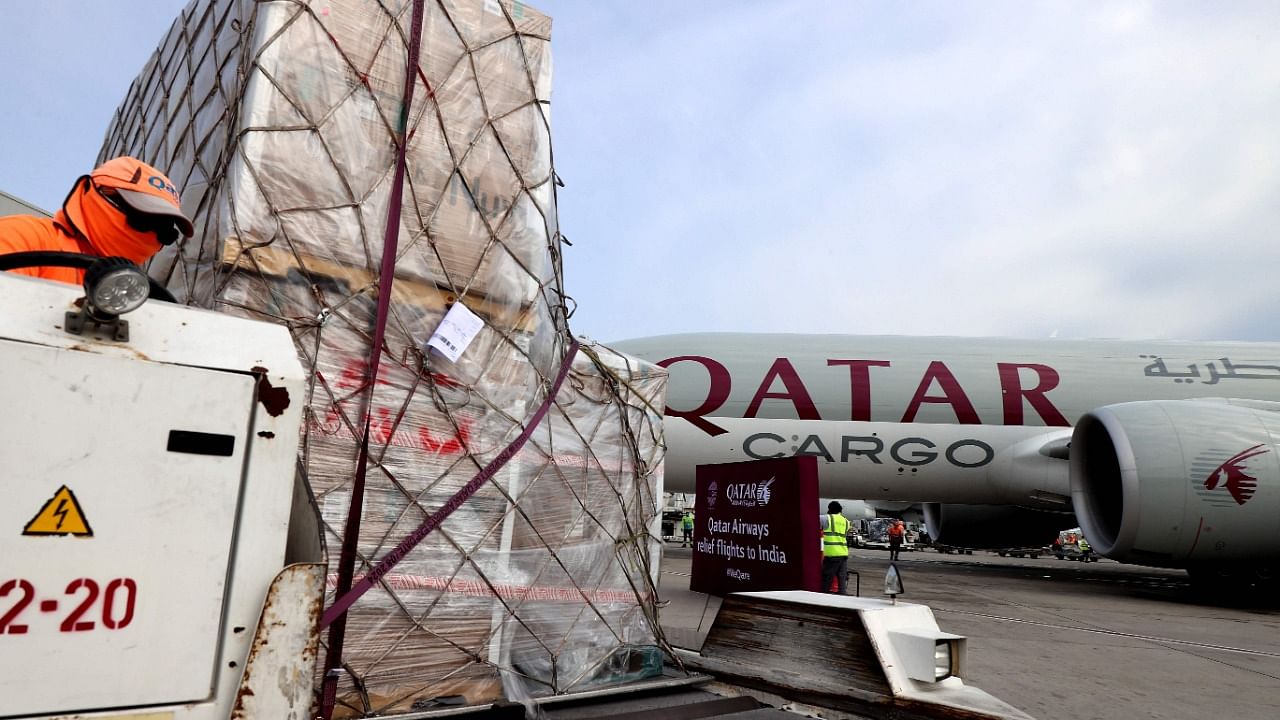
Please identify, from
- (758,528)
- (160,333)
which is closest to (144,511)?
(160,333)

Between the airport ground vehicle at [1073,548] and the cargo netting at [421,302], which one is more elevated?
the cargo netting at [421,302]

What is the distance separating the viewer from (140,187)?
213cm

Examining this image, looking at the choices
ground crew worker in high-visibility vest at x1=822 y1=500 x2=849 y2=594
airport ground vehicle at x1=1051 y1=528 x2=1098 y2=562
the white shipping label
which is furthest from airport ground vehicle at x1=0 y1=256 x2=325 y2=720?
airport ground vehicle at x1=1051 y1=528 x2=1098 y2=562

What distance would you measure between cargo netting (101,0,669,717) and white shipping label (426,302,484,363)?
62mm

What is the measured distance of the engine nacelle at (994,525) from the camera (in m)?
19.1

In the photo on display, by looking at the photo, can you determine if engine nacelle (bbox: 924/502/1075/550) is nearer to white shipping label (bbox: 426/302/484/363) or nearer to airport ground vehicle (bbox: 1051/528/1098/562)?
airport ground vehicle (bbox: 1051/528/1098/562)

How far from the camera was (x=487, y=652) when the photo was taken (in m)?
3.06

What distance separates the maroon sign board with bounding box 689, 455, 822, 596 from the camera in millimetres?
6328

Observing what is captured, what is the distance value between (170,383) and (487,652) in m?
2.02

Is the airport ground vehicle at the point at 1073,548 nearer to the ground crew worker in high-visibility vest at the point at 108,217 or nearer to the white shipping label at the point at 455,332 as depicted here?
the white shipping label at the point at 455,332

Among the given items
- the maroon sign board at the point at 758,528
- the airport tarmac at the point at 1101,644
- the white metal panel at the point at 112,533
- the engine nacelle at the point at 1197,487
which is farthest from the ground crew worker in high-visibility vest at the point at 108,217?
the engine nacelle at the point at 1197,487

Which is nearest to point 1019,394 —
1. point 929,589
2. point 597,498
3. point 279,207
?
point 929,589

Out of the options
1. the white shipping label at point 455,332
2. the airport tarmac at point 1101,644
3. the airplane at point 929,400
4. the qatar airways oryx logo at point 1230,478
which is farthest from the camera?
the airplane at point 929,400

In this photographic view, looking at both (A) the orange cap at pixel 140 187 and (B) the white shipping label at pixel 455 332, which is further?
(B) the white shipping label at pixel 455 332
